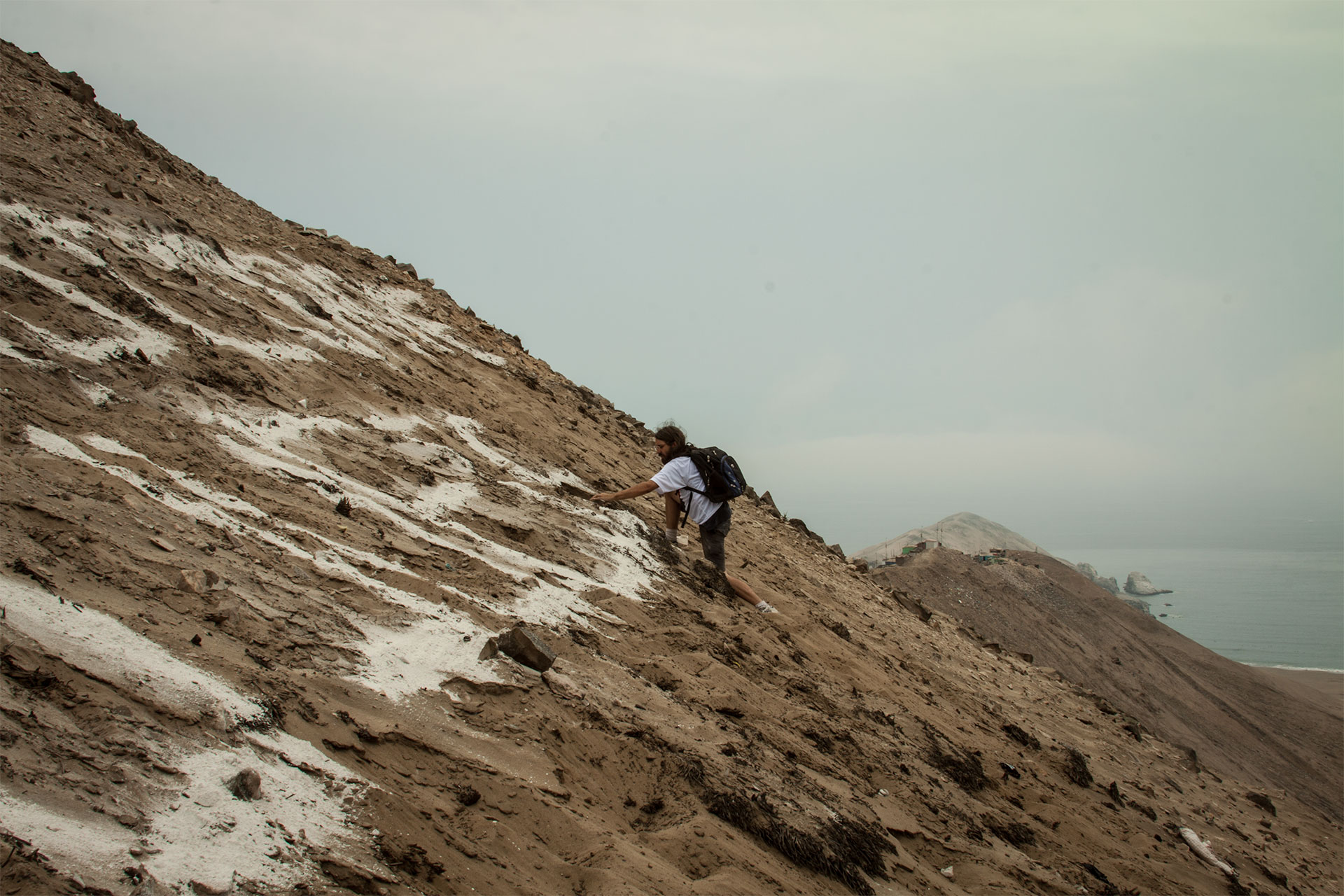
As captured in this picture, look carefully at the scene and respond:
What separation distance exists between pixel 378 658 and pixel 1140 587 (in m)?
40.8

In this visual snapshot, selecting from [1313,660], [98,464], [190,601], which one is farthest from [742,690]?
[1313,660]

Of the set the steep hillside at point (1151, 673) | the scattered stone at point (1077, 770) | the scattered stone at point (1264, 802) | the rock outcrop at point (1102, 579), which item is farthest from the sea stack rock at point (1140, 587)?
the scattered stone at point (1077, 770)

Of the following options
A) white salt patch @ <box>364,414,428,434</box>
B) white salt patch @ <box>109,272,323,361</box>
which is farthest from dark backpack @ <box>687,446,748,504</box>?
white salt patch @ <box>109,272,323,361</box>

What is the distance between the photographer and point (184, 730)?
99.2 inches

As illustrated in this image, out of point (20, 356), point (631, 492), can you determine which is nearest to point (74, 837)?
point (20, 356)

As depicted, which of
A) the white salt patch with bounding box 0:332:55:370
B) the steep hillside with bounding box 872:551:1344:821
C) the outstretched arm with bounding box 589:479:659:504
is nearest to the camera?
the white salt patch with bounding box 0:332:55:370

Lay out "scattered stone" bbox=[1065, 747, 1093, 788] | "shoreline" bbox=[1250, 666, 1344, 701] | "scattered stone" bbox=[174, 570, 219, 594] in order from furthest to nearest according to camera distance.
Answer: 1. "shoreline" bbox=[1250, 666, 1344, 701]
2. "scattered stone" bbox=[1065, 747, 1093, 788]
3. "scattered stone" bbox=[174, 570, 219, 594]

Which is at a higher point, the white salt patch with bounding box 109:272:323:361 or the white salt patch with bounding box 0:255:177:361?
the white salt patch with bounding box 109:272:323:361

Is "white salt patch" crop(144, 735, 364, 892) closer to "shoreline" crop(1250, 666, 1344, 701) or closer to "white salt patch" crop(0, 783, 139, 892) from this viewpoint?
"white salt patch" crop(0, 783, 139, 892)

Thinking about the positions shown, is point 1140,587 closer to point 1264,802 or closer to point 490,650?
point 1264,802

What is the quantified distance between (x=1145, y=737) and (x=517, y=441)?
8.34 meters

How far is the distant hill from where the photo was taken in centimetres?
3017

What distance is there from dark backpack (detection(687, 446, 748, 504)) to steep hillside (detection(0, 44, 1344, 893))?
1.77 ft

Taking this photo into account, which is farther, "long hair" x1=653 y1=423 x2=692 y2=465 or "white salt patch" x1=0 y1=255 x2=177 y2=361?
"long hair" x1=653 y1=423 x2=692 y2=465
